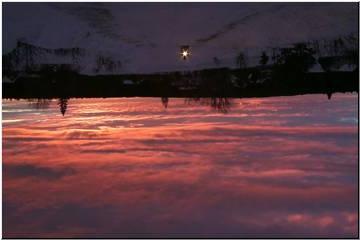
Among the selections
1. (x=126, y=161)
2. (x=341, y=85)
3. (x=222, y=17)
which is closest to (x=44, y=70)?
(x=222, y=17)

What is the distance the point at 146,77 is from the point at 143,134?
2104mm

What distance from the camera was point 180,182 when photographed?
4656 mm

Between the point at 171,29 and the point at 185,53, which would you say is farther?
the point at 171,29

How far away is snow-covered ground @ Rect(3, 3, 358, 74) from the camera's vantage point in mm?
7793

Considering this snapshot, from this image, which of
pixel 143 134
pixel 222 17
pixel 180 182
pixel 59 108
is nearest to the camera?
pixel 180 182

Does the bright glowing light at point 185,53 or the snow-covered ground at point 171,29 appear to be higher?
the snow-covered ground at point 171,29

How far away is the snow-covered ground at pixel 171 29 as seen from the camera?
7.79 m

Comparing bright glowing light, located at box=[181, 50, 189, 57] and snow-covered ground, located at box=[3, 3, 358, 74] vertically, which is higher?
snow-covered ground, located at box=[3, 3, 358, 74]

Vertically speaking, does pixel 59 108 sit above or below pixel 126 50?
below

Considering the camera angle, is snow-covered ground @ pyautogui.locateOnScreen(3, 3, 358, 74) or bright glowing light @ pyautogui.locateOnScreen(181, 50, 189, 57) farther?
bright glowing light @ pyautogui.locateOnScreen(181, 50, 189, 57)

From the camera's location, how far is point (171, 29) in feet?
27.8

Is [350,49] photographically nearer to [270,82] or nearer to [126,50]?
[270,82]

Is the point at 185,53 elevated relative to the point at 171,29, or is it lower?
lower

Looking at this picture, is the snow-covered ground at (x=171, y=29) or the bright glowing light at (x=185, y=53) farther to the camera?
the bright glowing light at (x=185, y=53)
